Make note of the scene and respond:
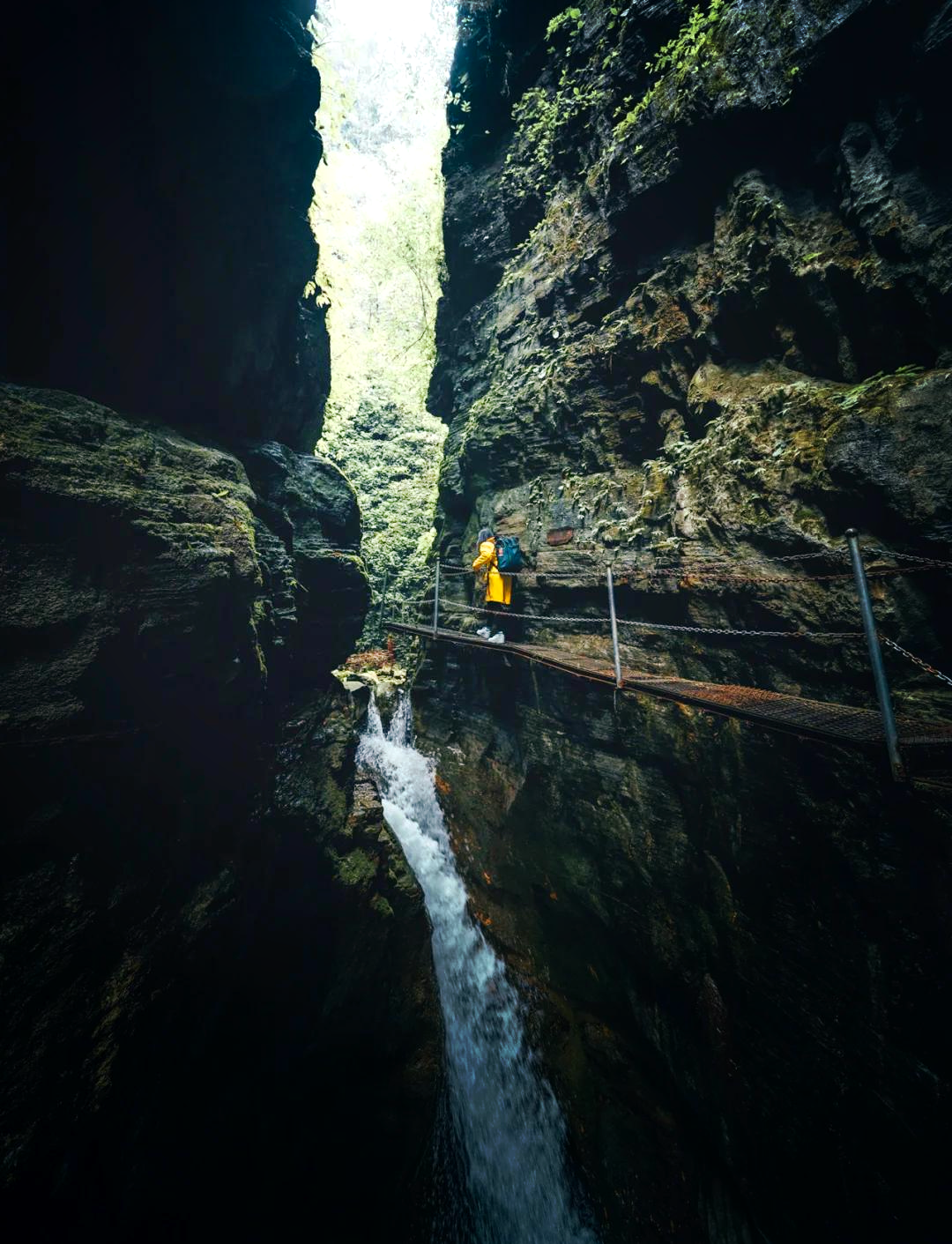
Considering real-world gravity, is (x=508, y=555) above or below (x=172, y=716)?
above

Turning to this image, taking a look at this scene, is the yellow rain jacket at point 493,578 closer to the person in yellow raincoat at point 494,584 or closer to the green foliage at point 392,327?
the person in yellow raincoat at point 494,584

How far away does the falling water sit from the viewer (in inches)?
212

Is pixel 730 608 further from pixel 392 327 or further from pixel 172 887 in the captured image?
pixel 392 327

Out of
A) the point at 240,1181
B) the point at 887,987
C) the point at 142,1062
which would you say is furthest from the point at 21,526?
the point at 887,987

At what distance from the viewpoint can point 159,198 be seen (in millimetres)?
4891

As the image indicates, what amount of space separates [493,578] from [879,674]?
Answer: 552 centimetres

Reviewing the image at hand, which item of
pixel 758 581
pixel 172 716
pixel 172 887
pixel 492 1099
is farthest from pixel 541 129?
pixel 492 1099

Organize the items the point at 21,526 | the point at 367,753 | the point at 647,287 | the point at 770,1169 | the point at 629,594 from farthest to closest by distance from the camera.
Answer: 1. the point at 367,753
2. the point at 647,287
3. the point at 629,594
4. the point at 770,1169
5. the point at 21,526

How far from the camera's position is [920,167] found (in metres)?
4.72

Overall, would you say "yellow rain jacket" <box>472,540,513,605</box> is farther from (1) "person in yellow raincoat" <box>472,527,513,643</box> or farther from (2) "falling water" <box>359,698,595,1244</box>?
(2) "falling water" <box>359,698,595,1244</box>

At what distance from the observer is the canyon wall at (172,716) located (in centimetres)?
330

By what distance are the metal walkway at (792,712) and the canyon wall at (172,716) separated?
13.9ft

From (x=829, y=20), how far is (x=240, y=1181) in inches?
558

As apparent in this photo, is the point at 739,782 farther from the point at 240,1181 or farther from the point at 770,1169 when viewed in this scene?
the point at 240,1181
